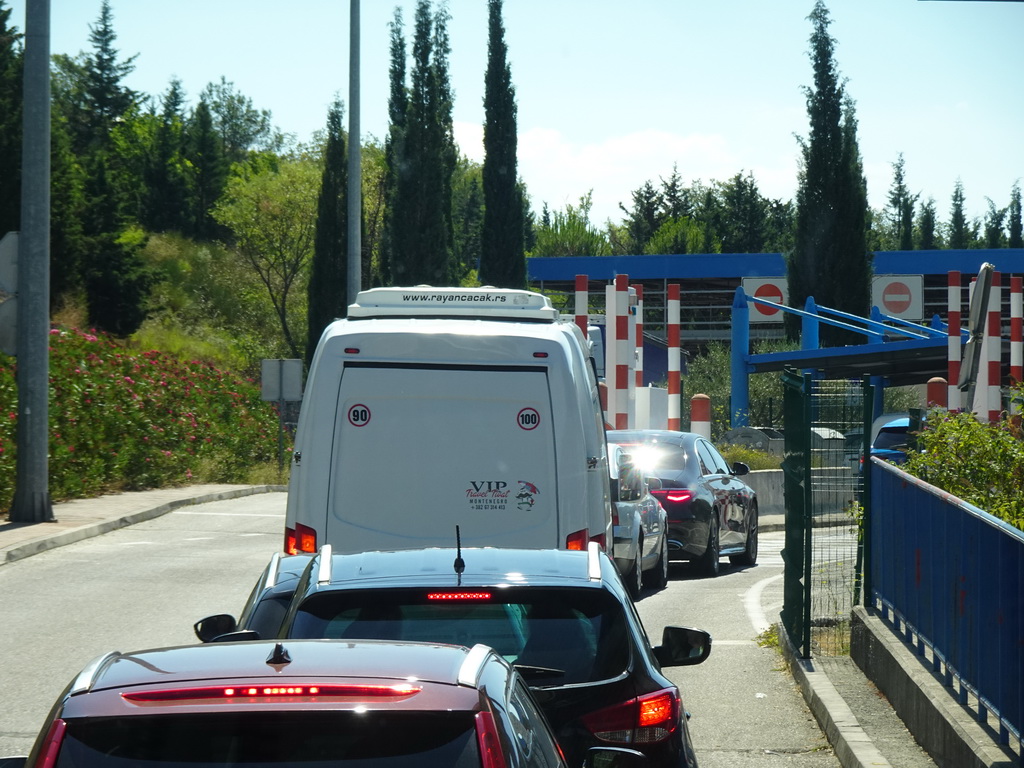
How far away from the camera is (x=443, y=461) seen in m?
8.72

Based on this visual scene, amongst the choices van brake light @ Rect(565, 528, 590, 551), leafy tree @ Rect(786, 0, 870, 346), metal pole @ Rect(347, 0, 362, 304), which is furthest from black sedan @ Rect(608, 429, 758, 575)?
leafy tree @ Rect(786, 0, 870, 346)

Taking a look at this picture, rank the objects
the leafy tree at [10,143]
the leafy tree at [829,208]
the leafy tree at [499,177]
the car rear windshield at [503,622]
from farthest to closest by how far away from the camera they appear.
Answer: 1. the leafy tree at [499,177]
2. the leafy tree at [829,208]
3. the leafy tree at [10,143]
4. the car rear windshield at [503,622]

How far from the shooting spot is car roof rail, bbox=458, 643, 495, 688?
3.06 meters

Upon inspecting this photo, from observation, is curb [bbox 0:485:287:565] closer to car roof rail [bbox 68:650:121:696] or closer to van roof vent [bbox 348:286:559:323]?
van roof vent [bbox 348:286:559:323]

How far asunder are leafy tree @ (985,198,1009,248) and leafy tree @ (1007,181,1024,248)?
27.2 inches

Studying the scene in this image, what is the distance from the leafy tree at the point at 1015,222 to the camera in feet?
369

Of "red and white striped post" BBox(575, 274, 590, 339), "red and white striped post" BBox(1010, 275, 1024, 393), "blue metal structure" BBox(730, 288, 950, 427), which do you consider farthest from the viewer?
"red and white striped post" BBox(1010, 275, 1024, 393)

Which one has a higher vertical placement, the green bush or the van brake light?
the green bush

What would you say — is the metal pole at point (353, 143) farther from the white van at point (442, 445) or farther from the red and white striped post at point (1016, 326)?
the white van at point (442, 445)

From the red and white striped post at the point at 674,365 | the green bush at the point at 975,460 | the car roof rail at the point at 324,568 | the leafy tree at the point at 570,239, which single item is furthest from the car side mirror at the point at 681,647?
the leafy tree at the point at 570,239

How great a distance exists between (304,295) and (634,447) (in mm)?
52950

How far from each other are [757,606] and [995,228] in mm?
99379

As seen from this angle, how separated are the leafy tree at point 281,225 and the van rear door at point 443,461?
57.0m

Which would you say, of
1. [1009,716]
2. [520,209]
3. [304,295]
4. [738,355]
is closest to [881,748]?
[1009,716]
